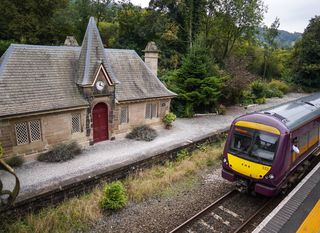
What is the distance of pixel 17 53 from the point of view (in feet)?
45.5

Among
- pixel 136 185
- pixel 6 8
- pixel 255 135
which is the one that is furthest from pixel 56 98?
pixel 6 8

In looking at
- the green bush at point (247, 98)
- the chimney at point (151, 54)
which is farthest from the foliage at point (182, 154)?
the green bush at point (247, 98)

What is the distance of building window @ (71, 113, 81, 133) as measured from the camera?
1488 cm

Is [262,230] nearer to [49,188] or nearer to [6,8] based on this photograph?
[49,188]

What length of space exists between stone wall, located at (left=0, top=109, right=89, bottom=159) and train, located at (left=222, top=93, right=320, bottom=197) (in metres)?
9.46

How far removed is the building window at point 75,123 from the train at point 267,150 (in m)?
9.48

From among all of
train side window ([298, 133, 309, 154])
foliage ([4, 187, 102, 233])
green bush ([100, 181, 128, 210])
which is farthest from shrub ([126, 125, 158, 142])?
train side window ([298, 133, 309, 154])

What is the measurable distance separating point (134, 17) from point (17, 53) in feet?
86.1

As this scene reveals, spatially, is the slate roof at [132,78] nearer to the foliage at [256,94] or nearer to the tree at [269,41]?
the foliage at [256,94]

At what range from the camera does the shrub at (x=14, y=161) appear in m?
12.4

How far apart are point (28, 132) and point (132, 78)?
8421mm

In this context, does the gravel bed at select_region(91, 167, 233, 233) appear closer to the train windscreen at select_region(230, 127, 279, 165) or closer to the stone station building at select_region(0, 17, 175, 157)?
the train windscreen at select_region(230, 127, 279, 165)

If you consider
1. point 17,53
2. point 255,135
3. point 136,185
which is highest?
point 17,53

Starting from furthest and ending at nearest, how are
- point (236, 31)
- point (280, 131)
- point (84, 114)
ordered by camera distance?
point (236, 31), point (84, 114), point (280, 131)
